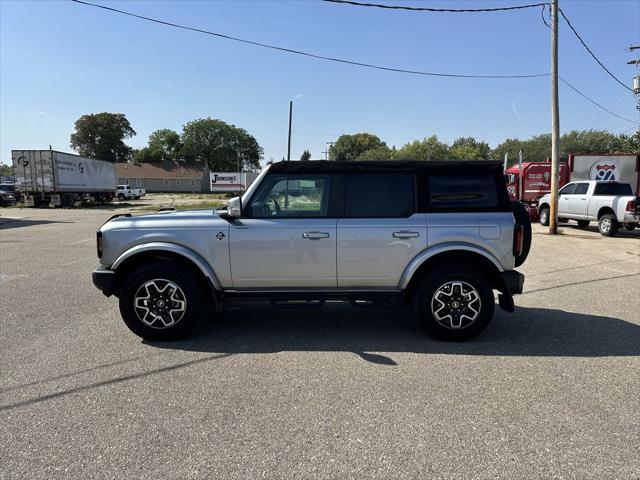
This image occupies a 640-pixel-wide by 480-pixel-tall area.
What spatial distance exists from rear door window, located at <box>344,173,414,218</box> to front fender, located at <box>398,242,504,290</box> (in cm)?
46

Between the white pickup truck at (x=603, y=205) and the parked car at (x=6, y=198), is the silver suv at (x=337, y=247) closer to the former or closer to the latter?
the white pickup truck at (x=603, y=205)

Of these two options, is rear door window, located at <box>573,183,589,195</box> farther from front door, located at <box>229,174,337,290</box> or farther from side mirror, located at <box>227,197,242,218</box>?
side mirror, located at <box>227,197,242,218</box>

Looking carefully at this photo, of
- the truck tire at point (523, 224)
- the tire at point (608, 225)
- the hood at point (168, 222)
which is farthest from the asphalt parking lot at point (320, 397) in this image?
the tire at point (608, 225)

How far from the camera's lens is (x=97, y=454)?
2918 millimetres

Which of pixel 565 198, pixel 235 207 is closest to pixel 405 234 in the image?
pixel 235 207

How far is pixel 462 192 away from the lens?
509cm

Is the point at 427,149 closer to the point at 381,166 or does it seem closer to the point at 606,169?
the point at 606,169

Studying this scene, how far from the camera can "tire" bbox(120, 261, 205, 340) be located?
16.1 feet

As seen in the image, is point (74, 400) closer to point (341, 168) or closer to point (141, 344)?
point (141, 344)

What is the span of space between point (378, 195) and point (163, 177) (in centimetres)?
9373

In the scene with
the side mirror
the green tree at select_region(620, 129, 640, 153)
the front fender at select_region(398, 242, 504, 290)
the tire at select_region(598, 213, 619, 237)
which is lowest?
the tire at select_region(598, 213, 619, 237)

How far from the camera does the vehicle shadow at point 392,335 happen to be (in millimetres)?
4793

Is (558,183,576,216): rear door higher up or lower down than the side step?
higher up

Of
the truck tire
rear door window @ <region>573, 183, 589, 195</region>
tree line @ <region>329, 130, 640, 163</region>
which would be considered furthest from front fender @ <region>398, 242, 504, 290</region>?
tree line @ <region>329, 130, 640, 163</region>
